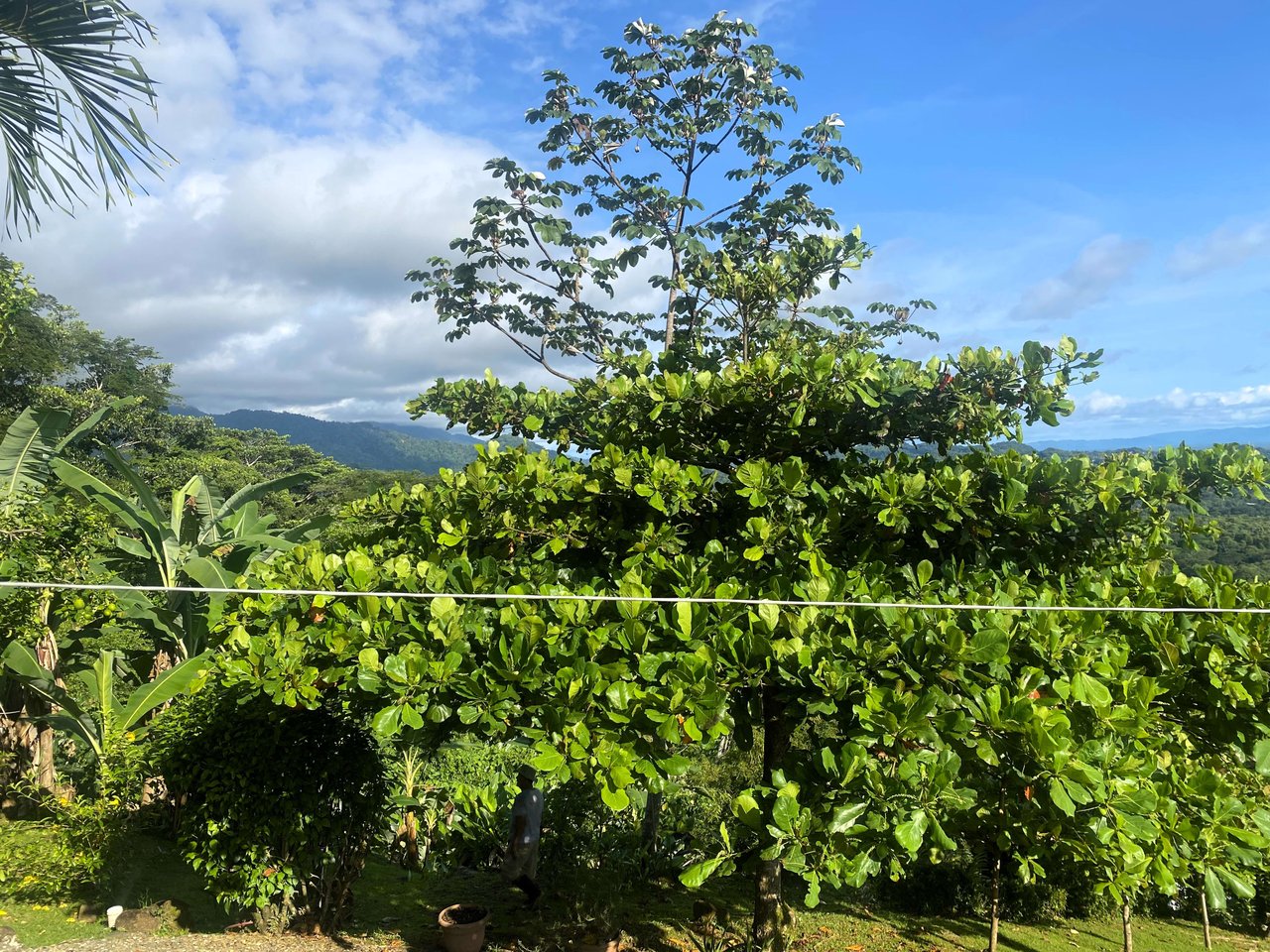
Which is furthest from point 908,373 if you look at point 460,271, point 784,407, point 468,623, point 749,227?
point 460,271

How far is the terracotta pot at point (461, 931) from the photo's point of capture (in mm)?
4707

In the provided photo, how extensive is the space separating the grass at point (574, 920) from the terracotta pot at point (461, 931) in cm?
18

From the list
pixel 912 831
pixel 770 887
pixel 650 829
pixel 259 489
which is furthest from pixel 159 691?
pixel 912 831

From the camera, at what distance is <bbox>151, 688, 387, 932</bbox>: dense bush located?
4.53 metres

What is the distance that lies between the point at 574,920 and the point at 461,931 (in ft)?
2.33

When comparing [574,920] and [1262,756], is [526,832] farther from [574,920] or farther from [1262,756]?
[1262,756]

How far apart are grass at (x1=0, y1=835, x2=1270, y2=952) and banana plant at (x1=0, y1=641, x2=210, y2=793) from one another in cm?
86

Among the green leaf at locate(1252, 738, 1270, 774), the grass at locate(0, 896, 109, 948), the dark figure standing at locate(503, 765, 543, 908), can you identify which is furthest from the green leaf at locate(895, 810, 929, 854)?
the grass at locate(0, 896, 109, 948)

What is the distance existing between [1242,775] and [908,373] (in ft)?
8.69

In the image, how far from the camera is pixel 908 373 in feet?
11.5

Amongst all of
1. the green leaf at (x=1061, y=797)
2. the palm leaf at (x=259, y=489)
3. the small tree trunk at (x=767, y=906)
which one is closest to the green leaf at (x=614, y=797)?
the green leaf at (x=1061, y=797)

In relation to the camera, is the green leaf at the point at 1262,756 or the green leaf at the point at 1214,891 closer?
the green leaf at the point at 1214,891

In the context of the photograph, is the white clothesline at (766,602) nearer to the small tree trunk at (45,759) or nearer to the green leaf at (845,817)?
the green leaf at (845,817)

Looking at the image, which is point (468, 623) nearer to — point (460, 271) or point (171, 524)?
point (171, 524)
